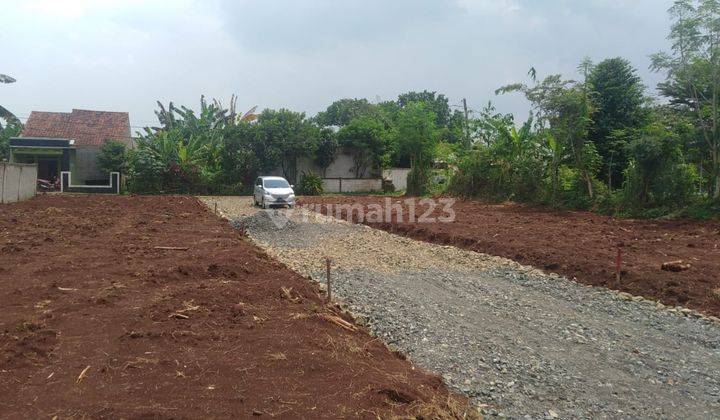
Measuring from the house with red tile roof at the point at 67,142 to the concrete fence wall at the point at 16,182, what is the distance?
9590 millimetres

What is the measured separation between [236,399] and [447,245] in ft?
38.0

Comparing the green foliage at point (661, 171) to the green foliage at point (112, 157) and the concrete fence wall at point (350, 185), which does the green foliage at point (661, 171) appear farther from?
the green foliage at point (112, 157)

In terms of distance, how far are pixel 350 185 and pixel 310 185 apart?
3.97m

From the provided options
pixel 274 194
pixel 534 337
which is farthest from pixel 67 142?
pixel 534 337

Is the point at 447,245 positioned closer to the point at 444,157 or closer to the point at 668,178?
the point at 668,178

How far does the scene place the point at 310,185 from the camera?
128ft

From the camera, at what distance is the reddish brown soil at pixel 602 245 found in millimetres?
9484

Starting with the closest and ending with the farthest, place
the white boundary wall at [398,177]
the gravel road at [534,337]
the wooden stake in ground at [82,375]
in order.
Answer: the wooden stake in ground at [82,375]
the gravel road at [534,337]
the white boundary wall at [398,177]

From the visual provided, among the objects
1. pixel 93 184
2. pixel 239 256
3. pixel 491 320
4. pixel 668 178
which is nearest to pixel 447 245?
pixel 239 256

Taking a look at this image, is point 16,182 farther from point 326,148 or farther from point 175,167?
point 326,148

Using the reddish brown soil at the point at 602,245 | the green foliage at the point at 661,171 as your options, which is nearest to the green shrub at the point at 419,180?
the reddish brown soil at the point at 602,245

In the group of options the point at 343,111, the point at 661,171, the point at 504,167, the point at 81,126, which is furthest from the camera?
the point at 343,111

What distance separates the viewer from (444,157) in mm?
36094

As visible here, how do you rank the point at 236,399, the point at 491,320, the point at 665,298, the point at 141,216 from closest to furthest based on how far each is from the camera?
the point at 236,399 → the point at 491,320 → the point at 665,298 → the point at 141,216
